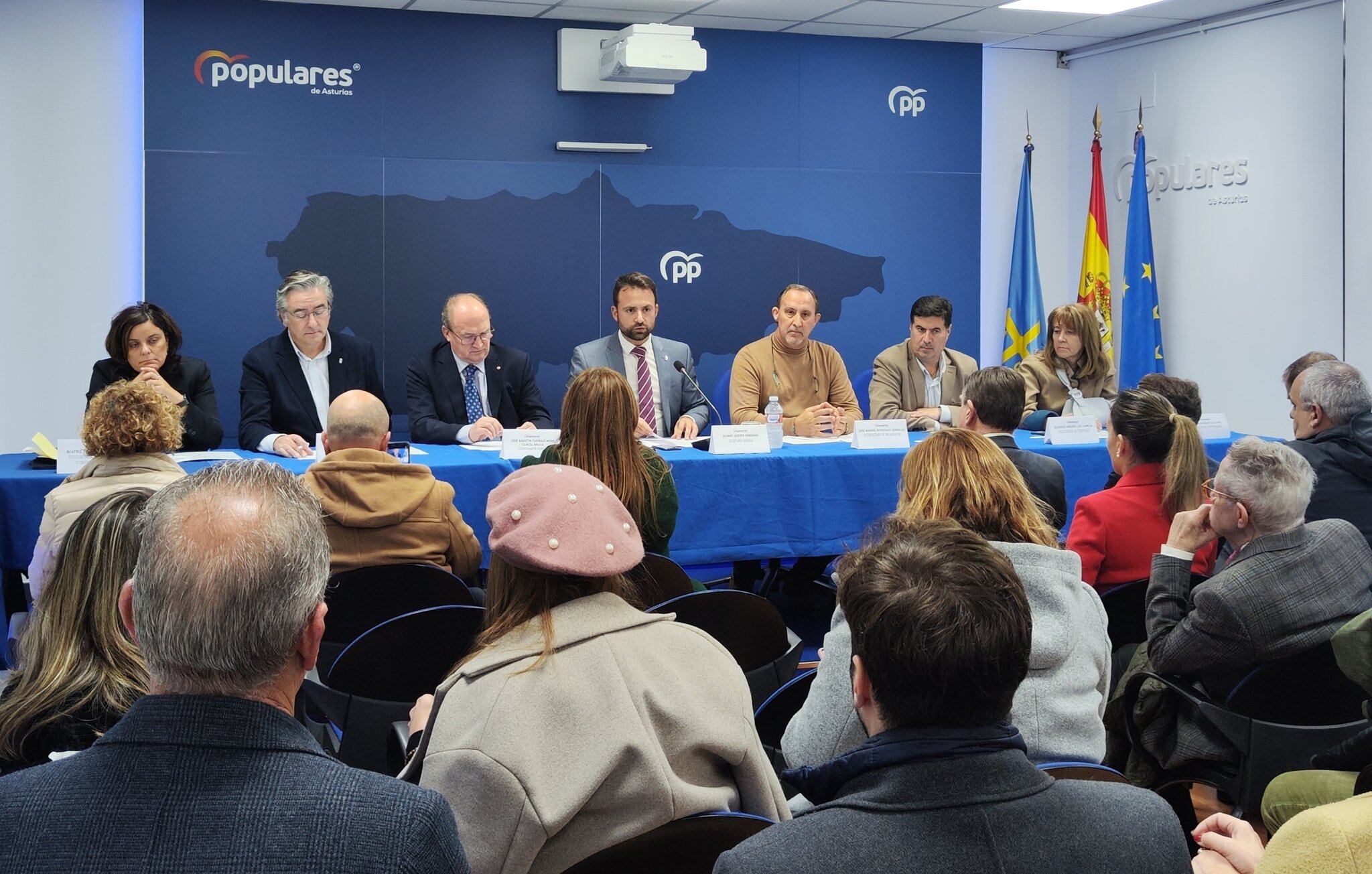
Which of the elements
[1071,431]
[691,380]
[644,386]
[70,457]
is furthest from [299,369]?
[1071,431]

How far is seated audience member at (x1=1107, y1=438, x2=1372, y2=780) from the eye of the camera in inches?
94.6

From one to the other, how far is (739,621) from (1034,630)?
0.78 meters

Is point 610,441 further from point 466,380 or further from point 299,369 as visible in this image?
point 299,369

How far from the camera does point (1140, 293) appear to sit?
6777 millimetres

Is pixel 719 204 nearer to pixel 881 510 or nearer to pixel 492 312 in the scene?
pixel 492 312

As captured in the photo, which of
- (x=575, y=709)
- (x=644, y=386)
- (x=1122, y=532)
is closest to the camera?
(x=575, y=709)

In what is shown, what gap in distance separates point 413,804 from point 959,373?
16.1ft

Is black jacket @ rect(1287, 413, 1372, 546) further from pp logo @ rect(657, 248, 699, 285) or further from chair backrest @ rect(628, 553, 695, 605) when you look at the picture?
pp logo @ rect(657, 248, 699, 285)

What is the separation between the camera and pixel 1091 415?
5.02 metres

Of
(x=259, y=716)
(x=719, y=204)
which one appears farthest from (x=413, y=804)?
(x=719, y=204)

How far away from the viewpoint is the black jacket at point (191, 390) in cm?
450

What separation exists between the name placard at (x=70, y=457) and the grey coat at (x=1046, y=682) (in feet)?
9.49

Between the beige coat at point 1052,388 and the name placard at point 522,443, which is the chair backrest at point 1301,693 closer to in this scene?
the name placard at point 522,443

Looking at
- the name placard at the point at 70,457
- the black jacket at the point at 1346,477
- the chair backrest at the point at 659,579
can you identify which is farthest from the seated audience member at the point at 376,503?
the black jacket at the point at 1346,477
